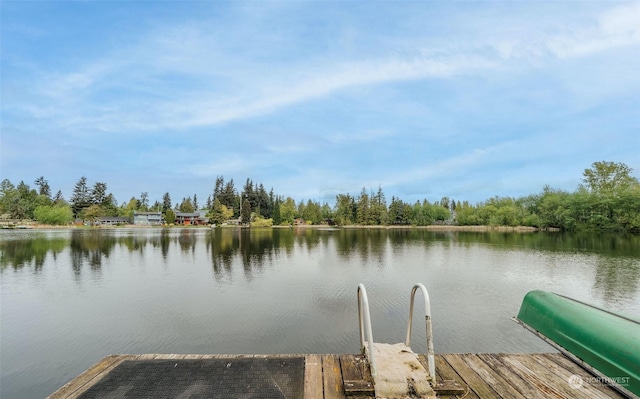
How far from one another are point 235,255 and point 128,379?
18753mm

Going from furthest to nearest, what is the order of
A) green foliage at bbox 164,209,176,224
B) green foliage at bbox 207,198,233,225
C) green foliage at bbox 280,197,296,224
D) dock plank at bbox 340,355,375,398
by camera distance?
green foliage at bbox 280,197,296,224 → green foliage at bbox 164,209,176,224 → green foliage at bbox 207,198,233,225 → dock plank at bbox 340,355,375,398

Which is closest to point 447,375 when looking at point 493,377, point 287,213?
point 493,377

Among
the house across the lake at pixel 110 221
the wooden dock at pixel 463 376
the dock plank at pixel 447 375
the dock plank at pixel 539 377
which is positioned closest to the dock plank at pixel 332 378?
the wooden dock at pixel 463 376

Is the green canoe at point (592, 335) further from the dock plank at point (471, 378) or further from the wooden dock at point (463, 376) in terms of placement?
the dock plank at point (471, 378)

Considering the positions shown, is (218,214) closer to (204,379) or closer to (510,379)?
(204,379)

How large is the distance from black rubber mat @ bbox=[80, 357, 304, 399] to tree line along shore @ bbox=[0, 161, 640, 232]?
6319 cm

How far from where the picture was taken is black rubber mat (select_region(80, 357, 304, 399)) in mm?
3518

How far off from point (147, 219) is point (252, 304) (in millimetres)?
81012

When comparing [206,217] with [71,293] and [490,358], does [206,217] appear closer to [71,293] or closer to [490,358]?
[71,293]

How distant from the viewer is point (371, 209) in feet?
250

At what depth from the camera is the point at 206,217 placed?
8338 cm

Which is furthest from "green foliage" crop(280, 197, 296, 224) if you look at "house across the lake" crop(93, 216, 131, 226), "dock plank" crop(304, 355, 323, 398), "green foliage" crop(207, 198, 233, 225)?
"dock plank" crop(304, 355, 323, 398)

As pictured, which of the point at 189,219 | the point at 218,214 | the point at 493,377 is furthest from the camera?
the point at 189,219

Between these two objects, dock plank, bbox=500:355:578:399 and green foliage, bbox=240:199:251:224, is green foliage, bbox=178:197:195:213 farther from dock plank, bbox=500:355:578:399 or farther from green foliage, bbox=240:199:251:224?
dock plank, bbox=500:355:578:399
